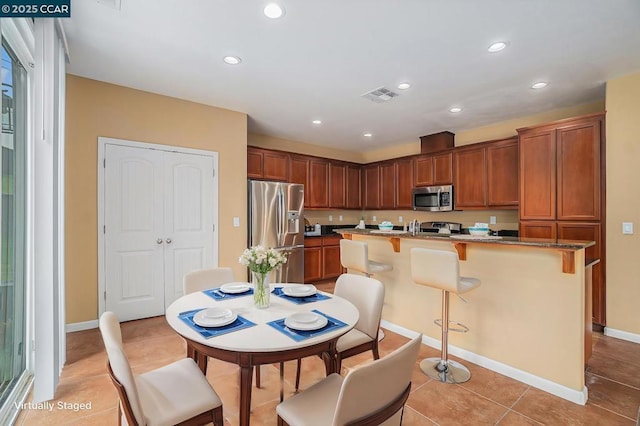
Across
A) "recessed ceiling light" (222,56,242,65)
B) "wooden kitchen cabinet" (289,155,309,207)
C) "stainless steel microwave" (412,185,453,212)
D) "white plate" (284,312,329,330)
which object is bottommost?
"white plate" (284,312,329,330)

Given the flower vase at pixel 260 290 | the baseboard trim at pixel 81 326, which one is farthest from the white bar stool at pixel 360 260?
the baseboard trim at pixel 81 326

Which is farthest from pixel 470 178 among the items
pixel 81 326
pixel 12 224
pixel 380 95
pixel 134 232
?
pixel 81 326

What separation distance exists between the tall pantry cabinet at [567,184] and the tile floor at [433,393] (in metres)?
1.20

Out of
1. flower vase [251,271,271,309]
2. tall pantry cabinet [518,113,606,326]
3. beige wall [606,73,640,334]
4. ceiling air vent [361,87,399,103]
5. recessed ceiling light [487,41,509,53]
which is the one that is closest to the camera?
flower vase [251,271,271,309]

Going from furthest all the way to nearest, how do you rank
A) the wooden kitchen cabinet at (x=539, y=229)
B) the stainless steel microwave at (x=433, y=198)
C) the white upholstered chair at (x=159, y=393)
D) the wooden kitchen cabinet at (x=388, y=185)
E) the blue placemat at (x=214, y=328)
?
the wooden kitchen cabinet at (x=388, y=185)
the stainless steel microwave at (x=433, y=198)
the wooden kitchen cabinet at (x=539, y=229)
the blue placemat at (x=214, y=328)
the white upholstered chair at (x=159, y=393)

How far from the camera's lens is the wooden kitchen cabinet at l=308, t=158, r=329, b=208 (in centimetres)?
582

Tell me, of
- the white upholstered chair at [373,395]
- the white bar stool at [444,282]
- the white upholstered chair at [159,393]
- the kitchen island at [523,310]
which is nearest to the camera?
the white upholstered chair at [373,395]

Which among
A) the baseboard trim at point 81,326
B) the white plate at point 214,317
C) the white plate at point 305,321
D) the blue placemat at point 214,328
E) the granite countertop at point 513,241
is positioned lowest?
the baseboard trim at point 81,326

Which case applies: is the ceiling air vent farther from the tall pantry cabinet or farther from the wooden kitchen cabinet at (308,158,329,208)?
the wooden kitchen cabinet at (308,158,329,208)

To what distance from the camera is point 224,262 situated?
161 inches

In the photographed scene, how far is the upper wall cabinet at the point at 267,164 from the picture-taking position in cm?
490

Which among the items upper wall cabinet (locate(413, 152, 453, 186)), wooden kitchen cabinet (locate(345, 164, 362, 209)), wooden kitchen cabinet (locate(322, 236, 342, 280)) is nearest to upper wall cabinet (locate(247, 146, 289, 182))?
wooden kitchen cabinet (locate(322, 236, 342, 280))

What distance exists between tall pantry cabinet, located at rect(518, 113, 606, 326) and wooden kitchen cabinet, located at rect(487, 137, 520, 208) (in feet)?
1.68

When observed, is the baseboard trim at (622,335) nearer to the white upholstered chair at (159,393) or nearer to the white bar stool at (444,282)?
the white bar stool at (444,282)
